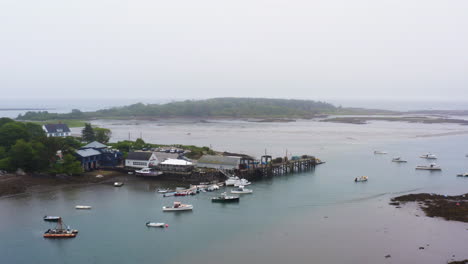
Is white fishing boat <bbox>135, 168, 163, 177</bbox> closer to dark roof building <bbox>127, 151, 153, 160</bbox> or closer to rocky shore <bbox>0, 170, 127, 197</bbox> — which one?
dark roof building <bbox>127, 151, 153, 160</bbox>

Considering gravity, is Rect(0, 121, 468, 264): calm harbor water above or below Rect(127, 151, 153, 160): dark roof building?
below

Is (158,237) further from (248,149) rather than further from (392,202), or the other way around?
(248,149)

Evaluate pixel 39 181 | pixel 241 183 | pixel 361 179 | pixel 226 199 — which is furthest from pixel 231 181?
pixel 39 181

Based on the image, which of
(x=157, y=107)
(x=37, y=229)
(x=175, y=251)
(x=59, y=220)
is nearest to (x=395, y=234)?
(x=175, y=251)

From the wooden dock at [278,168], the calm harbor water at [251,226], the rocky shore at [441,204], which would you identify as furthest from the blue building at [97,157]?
the rocky shore at [441,204]

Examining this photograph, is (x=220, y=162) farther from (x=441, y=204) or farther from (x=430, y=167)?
(x=430, y=167)

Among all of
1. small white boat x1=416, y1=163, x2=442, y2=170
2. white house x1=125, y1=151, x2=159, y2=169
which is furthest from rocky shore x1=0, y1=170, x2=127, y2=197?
small white boat x1=416, y1=163, x2=442, y2=170
